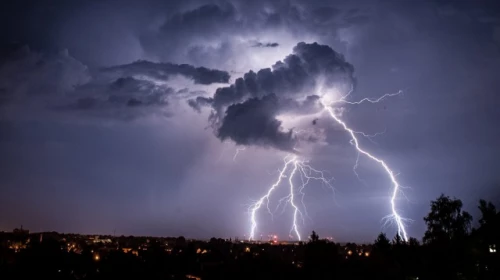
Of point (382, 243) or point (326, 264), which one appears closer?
point (326, 264)

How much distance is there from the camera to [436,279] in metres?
23.0

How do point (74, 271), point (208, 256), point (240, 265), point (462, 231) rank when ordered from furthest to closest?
point (208, 256) → point (462, 231) → point (74, 271) → point (240, 265)

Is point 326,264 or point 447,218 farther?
point 447,218

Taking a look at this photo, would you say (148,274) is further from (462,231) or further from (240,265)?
(462,231)

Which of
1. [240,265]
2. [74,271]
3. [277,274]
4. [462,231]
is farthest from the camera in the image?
[462,231]

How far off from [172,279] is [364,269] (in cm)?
991

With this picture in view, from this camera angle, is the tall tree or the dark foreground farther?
the tall tree

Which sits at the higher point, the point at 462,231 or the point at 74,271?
the point at 462,231

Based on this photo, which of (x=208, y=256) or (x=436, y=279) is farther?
A: (x=208, y=256)

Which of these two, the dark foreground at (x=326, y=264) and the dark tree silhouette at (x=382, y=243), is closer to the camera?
the dark foreground at (x=326, y=264)

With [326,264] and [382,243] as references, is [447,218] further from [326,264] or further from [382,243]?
[326,264]

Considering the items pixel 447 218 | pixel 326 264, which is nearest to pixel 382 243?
pixel 447 218


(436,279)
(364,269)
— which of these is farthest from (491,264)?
(364,269)

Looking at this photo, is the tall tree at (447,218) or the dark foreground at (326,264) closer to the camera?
the dark foreground at (326,264)
